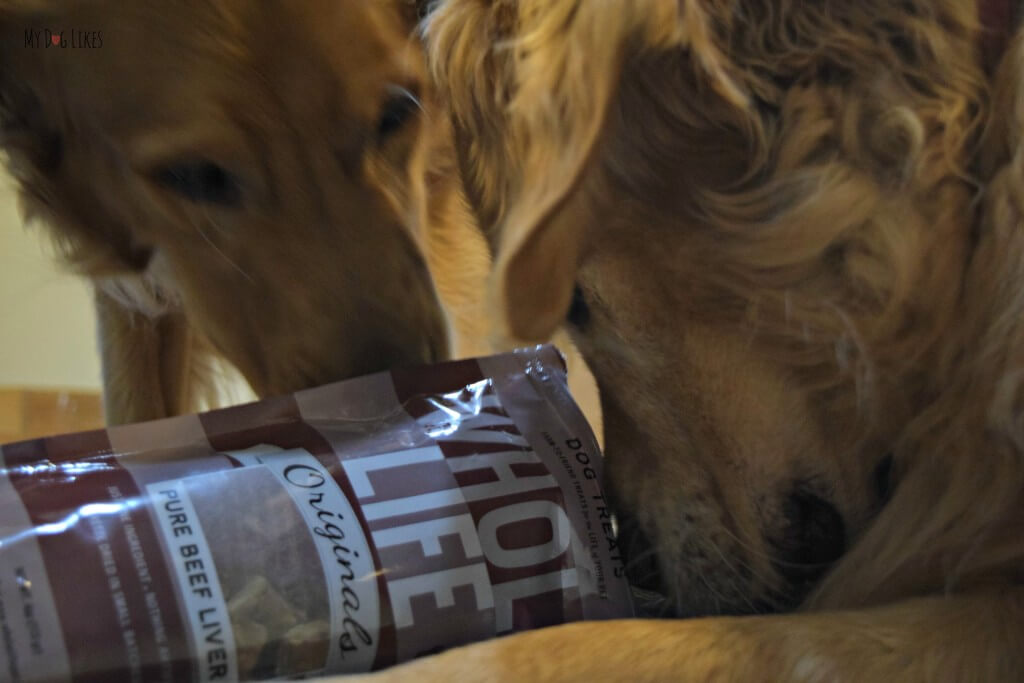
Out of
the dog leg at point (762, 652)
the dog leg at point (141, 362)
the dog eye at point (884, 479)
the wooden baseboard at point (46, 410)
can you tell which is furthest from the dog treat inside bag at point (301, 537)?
the wooden baseboard at point (46, 410)

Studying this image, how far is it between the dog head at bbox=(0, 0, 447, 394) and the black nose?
34 centimetres

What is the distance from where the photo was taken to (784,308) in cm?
68

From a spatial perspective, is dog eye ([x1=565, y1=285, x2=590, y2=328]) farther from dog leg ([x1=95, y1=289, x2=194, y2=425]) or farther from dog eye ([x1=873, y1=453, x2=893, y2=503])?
dog leg ([x1=95, y1=289, x2=194, y2=425])

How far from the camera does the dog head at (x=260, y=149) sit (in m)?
0.76

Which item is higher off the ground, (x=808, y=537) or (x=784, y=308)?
(x=784, y=308)

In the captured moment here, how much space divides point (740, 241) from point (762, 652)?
285mm

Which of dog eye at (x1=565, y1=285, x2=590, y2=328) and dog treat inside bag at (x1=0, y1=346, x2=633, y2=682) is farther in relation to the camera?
dog eye at (x1=565, y1=285, x2=590, y2=328)

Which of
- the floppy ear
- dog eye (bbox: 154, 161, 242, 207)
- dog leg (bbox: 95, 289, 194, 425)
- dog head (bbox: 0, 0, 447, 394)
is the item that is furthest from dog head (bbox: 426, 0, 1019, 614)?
dog leg (bbox: 95, 289, 194, 425)

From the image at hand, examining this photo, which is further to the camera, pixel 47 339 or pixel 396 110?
pixel 47 339

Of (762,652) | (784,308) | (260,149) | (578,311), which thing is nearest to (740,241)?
(784,308)

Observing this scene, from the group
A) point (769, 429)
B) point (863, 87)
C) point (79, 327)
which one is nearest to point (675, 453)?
point (769, 429)

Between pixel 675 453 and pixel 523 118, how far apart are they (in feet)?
0.98

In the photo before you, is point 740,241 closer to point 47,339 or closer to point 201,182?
point 201,182

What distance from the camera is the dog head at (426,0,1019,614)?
600mm
